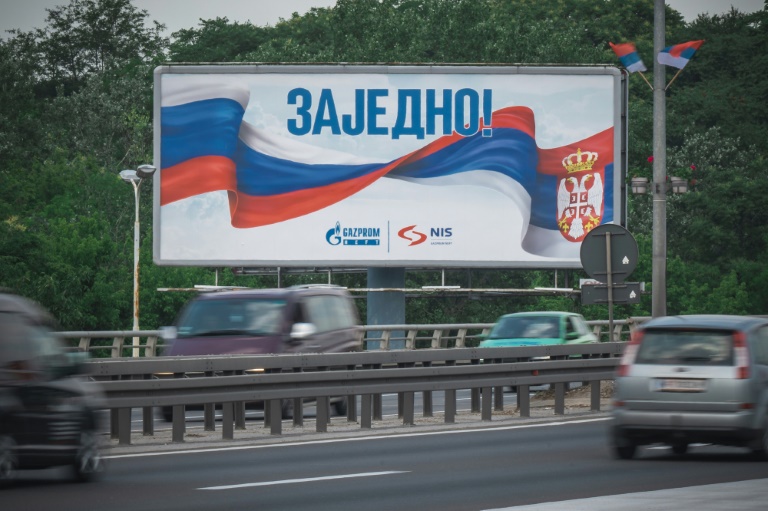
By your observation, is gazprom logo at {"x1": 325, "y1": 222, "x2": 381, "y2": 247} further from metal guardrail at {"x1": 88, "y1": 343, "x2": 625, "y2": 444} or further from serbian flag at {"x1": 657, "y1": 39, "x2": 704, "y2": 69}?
metal guardrail at {"x1": 88, "y1": 343, "x2": 625, "y2": 444}

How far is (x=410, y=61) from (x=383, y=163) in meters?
31.0

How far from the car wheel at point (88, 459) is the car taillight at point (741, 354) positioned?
6.00 metres

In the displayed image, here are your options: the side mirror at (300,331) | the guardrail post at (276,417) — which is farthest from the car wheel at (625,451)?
the side mirror at (300,331)

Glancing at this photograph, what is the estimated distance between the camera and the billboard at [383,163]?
146ft

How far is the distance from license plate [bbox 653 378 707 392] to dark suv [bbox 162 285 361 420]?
6.95m

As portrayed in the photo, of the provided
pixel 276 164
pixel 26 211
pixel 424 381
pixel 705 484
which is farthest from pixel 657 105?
pixel 26 211

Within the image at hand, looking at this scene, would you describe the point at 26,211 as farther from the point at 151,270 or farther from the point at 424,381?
the point at 424,381

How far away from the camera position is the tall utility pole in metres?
27.8

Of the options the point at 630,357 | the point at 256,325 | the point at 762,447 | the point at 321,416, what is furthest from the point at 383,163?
the point at 762,447

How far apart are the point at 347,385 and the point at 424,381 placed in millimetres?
1459

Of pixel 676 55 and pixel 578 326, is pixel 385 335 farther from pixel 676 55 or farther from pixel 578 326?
pixel 676 55

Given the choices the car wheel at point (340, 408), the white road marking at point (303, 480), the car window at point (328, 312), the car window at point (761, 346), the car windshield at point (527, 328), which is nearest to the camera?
the white road marking at point (303, 480)

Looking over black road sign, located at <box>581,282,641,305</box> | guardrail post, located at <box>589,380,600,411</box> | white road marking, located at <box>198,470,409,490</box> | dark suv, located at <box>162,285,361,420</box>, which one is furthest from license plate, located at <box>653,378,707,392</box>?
black road sign, located at <box>581,282,641,305</box>

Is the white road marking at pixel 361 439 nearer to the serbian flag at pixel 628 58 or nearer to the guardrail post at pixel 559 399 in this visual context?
the guardrail post at pixel 559 399
